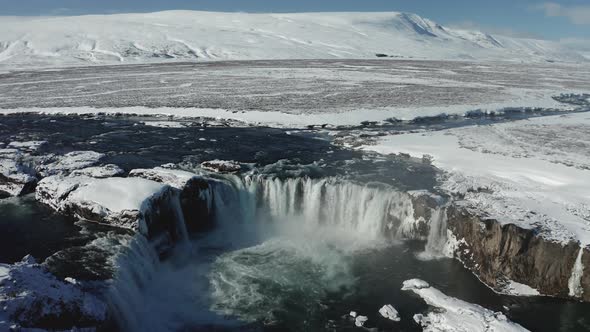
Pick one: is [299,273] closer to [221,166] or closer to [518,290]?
[518,290]

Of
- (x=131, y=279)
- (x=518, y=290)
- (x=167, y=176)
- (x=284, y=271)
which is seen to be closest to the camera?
(x=131, y=279)

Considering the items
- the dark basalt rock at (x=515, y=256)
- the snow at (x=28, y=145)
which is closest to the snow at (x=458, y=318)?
the dark basalt rock at (x=515, y=256)

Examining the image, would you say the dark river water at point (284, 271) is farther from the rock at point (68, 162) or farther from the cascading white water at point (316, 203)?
the rock at point (68, 162)

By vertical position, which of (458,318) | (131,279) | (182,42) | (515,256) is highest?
(182,42)

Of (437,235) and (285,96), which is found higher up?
(285,96)

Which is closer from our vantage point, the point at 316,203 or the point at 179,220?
the point at 179,220

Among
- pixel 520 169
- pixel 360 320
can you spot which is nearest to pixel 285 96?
pixel 520 169

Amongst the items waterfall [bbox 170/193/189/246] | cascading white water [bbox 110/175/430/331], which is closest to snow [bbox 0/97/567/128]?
cascading white water [bbox 110/175/430/331]
